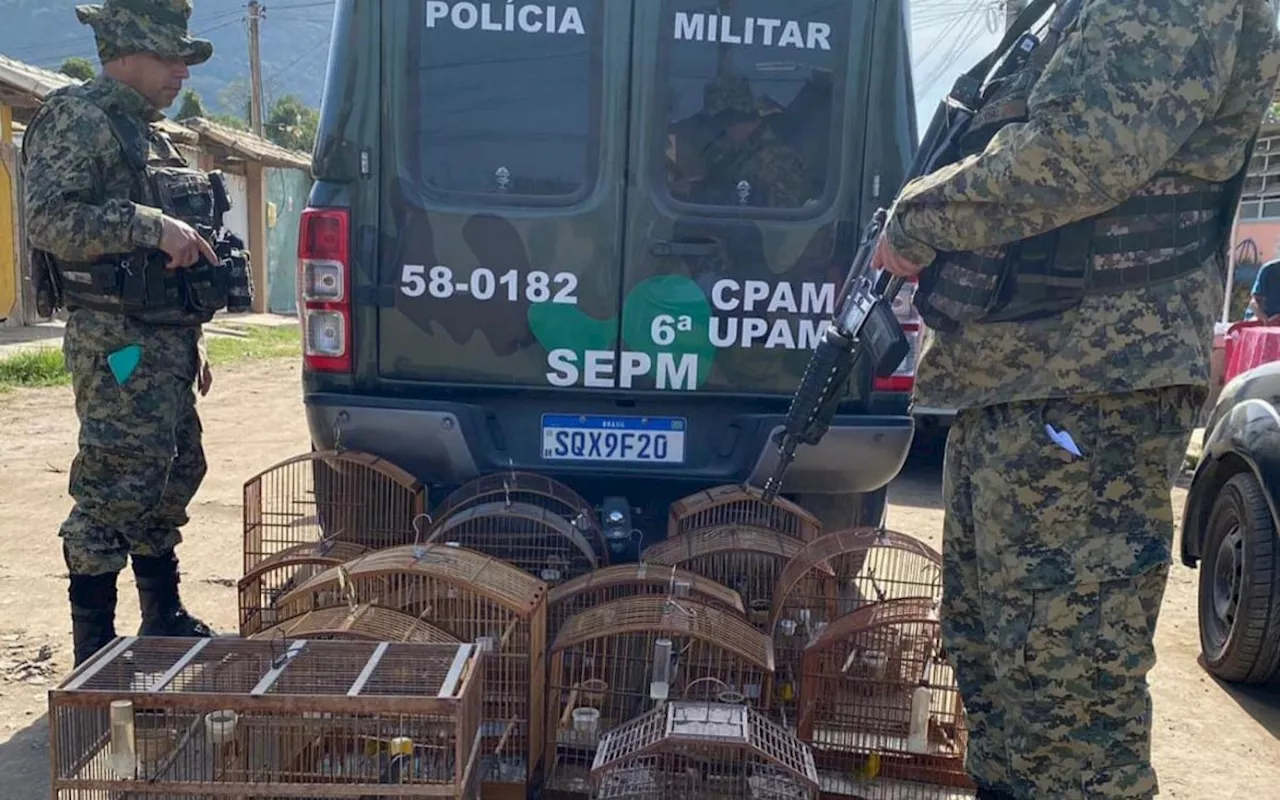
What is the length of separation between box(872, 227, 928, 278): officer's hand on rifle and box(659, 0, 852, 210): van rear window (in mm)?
1264

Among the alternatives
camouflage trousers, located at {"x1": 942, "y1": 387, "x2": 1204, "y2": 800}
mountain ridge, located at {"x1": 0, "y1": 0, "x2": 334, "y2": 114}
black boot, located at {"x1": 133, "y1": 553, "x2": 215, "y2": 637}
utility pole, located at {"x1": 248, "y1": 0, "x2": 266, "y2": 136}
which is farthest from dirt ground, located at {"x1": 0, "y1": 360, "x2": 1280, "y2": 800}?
mountain ridge, located at {"x1": 0, "y1": 0, "x2": 334, "y2": 114}

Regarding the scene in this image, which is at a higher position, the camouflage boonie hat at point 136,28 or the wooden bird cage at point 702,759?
the camouflage boonie hat at point 136,28

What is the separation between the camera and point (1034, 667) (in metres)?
2.10

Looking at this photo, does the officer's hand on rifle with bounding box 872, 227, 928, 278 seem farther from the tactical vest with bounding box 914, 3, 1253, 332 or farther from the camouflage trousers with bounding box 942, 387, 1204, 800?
the camouflage trousers with bounding box 942, 387, 1204, 800

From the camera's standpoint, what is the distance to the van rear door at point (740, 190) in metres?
3.39

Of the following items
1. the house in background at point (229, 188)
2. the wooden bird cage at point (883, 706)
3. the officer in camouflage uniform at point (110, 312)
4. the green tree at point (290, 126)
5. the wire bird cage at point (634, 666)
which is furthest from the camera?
the green tree at point (290, 126)

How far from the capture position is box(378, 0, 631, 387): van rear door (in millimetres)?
3352

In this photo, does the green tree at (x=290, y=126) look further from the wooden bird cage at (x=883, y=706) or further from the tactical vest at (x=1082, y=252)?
the tactical vest at (x=1082, y=252)

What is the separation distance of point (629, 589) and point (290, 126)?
39031 millimetres

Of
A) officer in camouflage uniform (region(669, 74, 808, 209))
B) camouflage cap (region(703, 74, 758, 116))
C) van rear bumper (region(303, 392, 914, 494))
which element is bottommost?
van rear bumper (region(303, 392, 914, 494))

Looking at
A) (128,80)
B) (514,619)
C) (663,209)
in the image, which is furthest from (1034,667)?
(128,80)

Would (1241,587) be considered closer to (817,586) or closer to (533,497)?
(817,586)

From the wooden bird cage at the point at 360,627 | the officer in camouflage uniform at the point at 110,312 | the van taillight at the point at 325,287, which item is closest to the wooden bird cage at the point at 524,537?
the wooden bird cage at the point at 360,627

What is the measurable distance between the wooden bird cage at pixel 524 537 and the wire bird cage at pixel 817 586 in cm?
59
